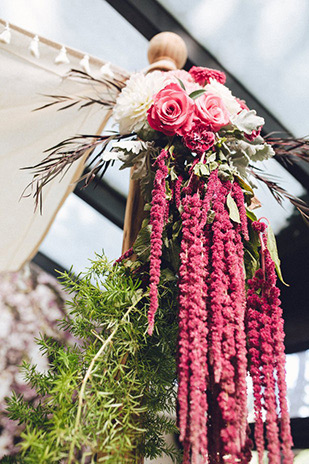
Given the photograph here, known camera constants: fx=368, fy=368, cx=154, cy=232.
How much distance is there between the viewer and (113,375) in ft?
2.15

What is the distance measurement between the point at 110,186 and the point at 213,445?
2.09 metres

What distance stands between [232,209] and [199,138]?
0.53 ft

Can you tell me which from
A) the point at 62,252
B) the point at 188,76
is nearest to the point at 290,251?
the point at 188,76

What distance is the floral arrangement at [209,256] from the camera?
54 cm

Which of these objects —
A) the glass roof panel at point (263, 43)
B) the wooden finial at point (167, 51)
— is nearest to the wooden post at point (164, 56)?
the wooden finial at point (167, 51)

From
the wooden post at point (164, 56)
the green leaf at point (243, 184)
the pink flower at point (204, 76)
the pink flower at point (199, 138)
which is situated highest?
the wooden post at point (164, 56)

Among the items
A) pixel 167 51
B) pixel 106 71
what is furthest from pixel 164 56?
pixel 106 71

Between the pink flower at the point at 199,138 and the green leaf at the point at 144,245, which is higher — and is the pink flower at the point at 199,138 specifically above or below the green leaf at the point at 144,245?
above

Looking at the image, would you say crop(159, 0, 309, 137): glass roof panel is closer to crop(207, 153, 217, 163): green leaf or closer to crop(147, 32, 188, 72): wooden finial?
crop(147, 32, 188, 72): wooden finial

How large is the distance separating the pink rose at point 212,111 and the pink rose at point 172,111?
2 centimetres

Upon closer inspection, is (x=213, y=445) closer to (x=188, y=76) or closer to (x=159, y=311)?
(x=159, y=311)

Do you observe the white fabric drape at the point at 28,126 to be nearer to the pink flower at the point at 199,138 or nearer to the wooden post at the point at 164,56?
the wooden post at the point at 164,56

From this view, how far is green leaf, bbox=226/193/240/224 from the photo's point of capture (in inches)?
26.7

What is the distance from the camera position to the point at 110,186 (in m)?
2.53
